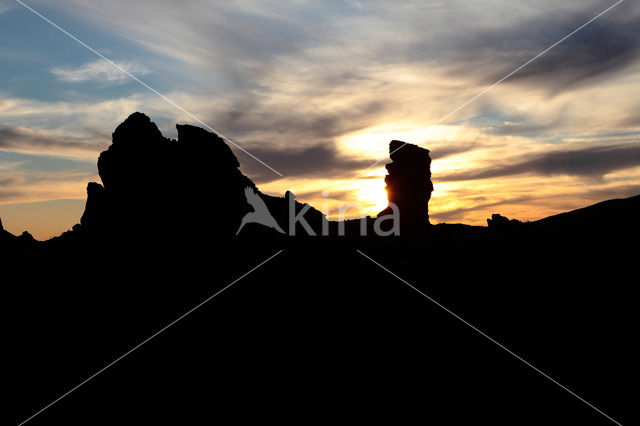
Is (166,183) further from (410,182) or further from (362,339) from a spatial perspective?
(362,339)

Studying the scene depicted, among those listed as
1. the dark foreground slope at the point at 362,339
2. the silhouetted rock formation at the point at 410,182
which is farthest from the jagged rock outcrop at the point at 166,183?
the silhouetted rock formation at the point at 410,182

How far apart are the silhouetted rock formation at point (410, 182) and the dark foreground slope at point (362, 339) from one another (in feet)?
74.5

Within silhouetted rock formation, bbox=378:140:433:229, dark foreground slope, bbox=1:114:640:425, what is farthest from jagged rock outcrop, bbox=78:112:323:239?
silhouetted rock formation, bbox=378:140:433:229

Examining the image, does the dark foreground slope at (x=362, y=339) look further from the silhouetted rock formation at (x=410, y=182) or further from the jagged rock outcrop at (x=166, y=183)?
the silhouetted rock formation at (x=410, y=182)

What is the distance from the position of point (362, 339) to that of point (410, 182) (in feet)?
187

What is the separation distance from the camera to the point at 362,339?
2261 centimetres

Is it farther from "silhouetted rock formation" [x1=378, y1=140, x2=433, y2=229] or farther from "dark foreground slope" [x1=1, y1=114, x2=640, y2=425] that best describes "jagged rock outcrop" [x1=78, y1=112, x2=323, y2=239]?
"silhouetted rock formation" [x1=378, y1=140, x2=433, y2=229]

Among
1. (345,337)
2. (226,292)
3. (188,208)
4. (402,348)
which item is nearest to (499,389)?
(402,348)

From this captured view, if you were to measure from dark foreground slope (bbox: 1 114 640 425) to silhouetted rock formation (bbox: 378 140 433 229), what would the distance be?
22693 mm

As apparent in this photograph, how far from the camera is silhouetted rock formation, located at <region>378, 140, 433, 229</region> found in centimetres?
7531

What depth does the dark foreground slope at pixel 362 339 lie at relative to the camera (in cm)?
1591

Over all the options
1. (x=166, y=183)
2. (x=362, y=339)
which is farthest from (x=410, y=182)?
(x=362, y=339)

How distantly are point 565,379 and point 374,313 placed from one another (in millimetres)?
12264

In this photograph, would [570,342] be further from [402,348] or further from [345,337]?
[345,337]
